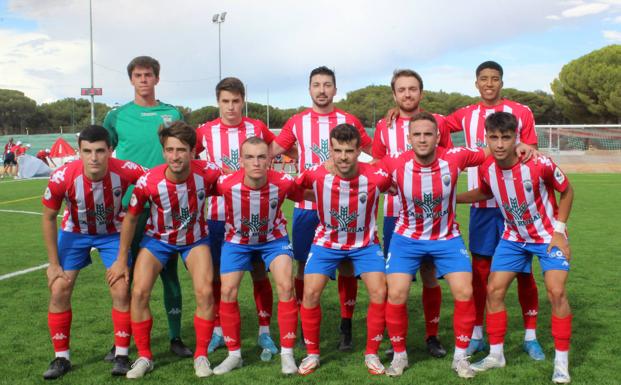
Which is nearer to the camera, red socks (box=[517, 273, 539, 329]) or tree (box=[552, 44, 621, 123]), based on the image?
red socks (box=[517, 273, 539, 329])

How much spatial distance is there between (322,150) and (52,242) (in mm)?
2078

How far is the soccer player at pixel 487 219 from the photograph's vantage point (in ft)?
14.5

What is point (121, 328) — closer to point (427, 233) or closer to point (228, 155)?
point (228, 155)

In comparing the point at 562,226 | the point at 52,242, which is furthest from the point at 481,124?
the point at 52,242

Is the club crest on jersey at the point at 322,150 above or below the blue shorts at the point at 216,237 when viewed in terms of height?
above

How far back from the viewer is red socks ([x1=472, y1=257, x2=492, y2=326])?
453 centimetres

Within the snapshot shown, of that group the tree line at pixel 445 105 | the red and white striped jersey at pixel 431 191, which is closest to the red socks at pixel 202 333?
the red and white striped jersey at pixel 431 191

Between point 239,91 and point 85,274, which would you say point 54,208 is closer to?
point 239,91

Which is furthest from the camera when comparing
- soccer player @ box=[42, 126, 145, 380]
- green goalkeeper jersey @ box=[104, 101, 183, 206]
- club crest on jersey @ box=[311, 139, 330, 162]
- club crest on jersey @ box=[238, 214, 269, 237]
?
club crest on jersey @ box=[311, 139, 330, 162]

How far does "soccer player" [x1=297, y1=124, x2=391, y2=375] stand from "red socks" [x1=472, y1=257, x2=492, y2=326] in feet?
2.96

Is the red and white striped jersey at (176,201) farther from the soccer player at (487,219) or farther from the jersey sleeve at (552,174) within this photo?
the jersey sleeve at (552,174)

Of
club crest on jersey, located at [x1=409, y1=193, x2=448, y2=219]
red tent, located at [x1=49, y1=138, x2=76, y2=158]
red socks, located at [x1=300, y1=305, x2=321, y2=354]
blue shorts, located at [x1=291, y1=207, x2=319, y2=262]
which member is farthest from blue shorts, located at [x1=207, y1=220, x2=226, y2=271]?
red tent, located at [x1=49, y1=138, x2=76, y2=158]

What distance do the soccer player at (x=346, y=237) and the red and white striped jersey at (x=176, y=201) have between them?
0.72 meters

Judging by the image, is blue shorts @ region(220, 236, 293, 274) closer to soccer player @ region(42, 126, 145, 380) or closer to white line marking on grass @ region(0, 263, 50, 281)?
soccer player @ region(42, 126, 145, 380)
